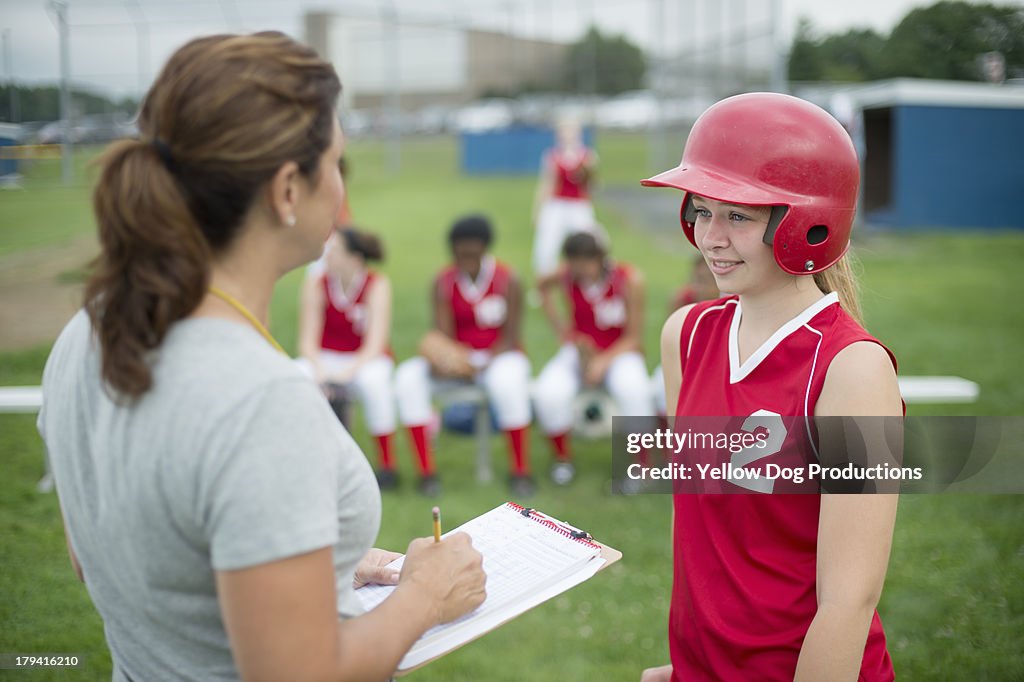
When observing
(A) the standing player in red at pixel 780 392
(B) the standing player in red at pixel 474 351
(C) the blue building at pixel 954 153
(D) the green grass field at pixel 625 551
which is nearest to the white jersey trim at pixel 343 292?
(B) the standing player in red at pixel 474 351

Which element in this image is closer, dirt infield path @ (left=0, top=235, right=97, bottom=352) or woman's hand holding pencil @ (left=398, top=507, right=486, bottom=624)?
woman's hand holding pencil @ (left=398, top=507, right=486, bottom=624)

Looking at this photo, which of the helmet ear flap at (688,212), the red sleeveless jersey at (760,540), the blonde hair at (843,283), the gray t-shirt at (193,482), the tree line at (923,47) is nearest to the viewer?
the gray t-shirt at (193,482)

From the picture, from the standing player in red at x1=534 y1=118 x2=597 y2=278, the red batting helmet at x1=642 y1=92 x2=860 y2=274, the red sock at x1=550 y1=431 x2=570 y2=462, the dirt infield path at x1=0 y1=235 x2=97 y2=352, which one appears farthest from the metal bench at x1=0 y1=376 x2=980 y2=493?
the standing player in red at x1=534 y1=118 x2=597 y2=278

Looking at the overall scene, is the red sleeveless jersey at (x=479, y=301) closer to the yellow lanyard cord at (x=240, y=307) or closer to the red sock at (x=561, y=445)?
the red sock at (x=561, y=445)

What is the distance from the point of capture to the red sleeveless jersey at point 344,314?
6047mm

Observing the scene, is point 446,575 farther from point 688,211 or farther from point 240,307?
point 688,211

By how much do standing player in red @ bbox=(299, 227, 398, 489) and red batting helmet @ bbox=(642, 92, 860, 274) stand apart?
4.32 meters

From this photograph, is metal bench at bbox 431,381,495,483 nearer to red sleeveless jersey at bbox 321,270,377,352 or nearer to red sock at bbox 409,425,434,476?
red sock at bbox 409,425,434,476

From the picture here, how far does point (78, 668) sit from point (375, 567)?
2516 millimetres

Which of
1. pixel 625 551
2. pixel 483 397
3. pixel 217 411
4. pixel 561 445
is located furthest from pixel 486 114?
pixel 217 411

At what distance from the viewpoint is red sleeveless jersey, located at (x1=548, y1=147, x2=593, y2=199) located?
11867 mm

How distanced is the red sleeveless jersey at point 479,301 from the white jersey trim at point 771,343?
426 cm

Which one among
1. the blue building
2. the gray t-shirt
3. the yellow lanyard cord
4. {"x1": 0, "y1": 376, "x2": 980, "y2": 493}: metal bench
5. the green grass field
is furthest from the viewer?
the blue building

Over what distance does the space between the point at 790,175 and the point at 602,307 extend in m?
4.37
